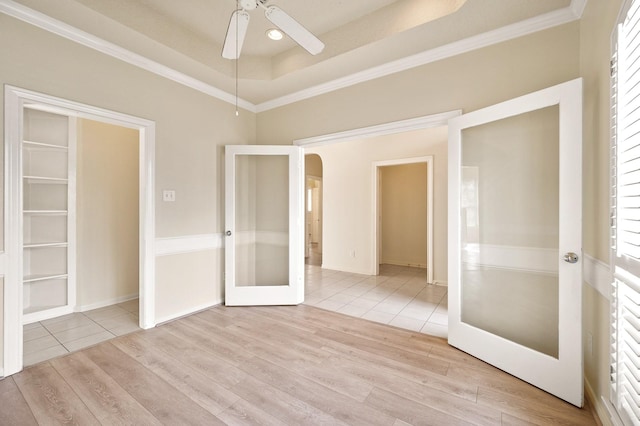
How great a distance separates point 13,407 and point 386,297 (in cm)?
353

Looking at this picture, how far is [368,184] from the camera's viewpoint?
17.2ft

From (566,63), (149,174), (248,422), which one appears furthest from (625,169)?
(149,174)

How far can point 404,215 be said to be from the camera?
6445 millimetres

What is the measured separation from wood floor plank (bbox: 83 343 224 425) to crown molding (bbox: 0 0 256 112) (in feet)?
8.61

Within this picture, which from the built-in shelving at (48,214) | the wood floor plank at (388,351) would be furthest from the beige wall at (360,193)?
the built-in shelving at (48,214)

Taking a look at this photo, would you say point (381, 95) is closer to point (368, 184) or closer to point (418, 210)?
point (368, 184)

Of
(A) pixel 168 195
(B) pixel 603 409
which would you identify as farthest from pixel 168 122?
(B) pixel 603 409

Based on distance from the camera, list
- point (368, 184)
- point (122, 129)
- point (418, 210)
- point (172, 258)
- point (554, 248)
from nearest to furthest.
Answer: point (554, 248)
point (172, 258)
point (122, 129)
point (368, 184)
point (418, 210)

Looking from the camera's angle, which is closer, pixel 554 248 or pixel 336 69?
pixel 554 248

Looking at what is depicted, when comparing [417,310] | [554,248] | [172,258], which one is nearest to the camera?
[554,248]

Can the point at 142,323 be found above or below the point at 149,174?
below

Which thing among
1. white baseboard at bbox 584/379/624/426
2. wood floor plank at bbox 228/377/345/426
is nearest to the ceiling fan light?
wood floor plank at bbox 228/377/345/426

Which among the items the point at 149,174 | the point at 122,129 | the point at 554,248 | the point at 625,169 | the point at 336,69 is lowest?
the point at 554,248

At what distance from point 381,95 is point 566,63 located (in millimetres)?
1463
